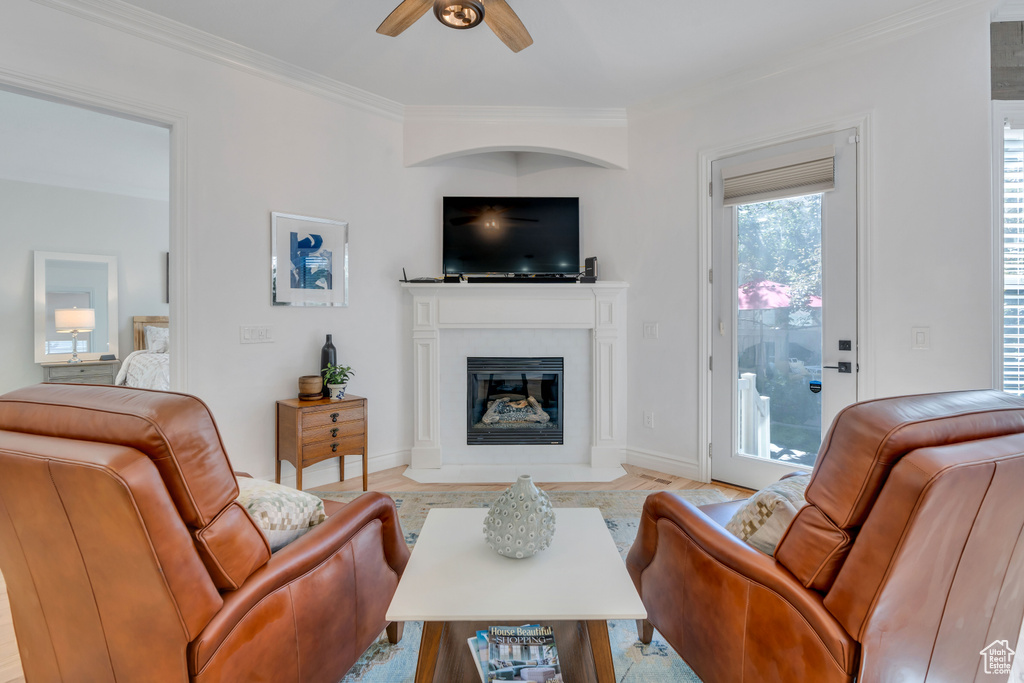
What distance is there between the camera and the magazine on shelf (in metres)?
1.15

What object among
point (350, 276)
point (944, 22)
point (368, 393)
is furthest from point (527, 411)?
point (944, 22)

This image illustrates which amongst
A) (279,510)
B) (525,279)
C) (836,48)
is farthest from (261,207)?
(836,48)

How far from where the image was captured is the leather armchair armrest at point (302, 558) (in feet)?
3.23

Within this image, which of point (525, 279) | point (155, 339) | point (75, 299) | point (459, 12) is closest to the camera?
point (459, 12)

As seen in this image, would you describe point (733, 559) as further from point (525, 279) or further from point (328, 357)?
point (525, 279)

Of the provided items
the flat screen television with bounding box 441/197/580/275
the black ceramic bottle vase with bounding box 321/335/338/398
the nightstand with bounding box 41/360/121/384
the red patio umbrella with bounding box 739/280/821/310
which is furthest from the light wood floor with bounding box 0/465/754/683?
the nightstand with bounding box 41/360/121/384

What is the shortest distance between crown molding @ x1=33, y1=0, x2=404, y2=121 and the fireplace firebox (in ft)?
6.75

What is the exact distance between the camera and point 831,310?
2.81m

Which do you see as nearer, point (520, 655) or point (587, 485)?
point (520, 655)

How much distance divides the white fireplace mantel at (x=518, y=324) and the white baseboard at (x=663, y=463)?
125 millimetres

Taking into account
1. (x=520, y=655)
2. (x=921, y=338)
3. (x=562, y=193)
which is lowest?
(x=520, y=655)

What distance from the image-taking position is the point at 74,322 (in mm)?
5250

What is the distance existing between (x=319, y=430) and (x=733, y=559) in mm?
2530

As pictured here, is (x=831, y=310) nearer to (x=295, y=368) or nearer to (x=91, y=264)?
(x=295, y=368)
